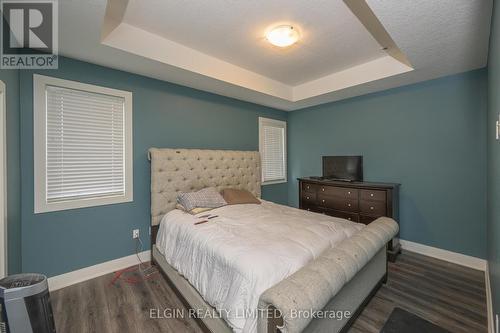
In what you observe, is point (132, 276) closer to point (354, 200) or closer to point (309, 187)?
point (309, 187)

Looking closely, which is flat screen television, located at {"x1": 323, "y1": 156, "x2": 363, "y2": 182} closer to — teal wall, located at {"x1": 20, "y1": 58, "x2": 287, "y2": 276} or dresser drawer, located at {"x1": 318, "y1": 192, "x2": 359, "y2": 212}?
dresser drawer, located at {"x1": 318, "y1": 192, "x2": 359, "y2": 212}

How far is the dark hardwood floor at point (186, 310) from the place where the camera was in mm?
1783

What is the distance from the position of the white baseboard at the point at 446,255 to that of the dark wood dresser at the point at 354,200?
216mm

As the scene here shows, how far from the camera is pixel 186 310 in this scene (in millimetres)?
1962

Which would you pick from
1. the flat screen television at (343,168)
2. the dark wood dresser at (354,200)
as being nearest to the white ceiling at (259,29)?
the flat screen television at (343,168)

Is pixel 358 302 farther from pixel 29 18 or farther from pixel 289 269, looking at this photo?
pixel 29 18

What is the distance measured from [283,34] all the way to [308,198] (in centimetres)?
271

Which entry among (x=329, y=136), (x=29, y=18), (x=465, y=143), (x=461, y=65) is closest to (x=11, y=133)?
(x=29, y=18)

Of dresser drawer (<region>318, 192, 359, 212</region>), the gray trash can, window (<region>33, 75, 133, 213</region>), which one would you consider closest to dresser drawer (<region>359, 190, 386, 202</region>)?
dresser drawer (<region>318, 192, 359, 212</region>)

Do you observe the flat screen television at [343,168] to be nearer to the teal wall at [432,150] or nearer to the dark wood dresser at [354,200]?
the teal wall at [432,150]

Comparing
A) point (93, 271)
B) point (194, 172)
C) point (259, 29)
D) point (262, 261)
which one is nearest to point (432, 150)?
point (259, 29)

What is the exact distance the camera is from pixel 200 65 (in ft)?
9.09

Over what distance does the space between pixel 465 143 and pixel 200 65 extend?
355 centimetres

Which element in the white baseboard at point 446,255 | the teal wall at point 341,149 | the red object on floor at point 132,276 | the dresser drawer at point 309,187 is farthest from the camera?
the dresser drawer at point 309,187
